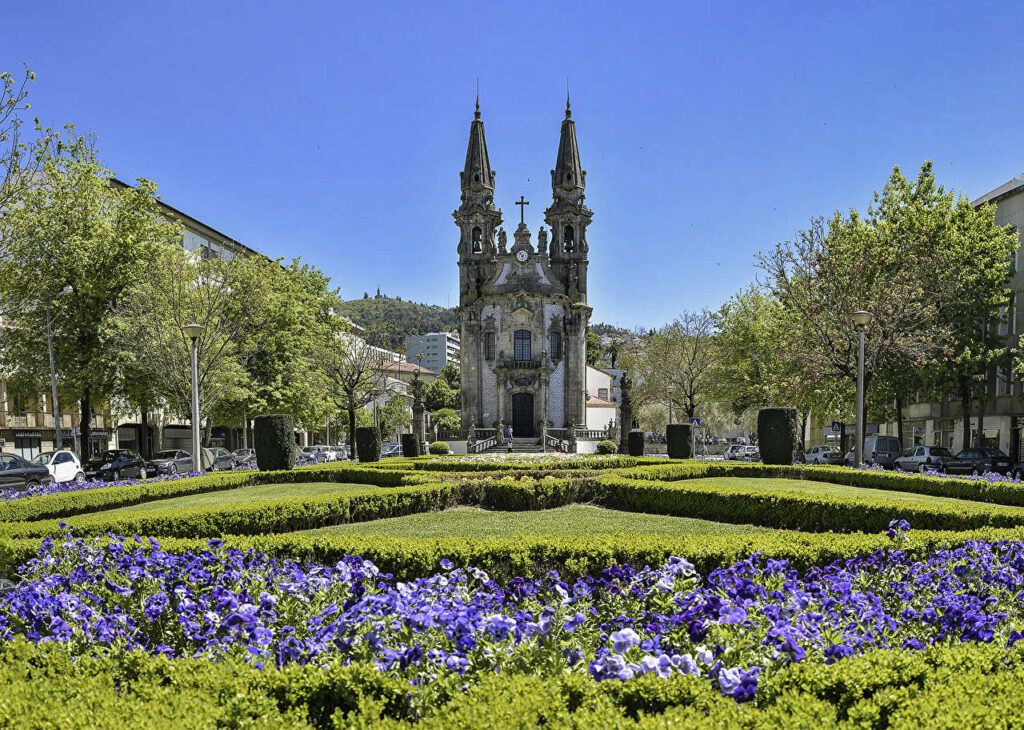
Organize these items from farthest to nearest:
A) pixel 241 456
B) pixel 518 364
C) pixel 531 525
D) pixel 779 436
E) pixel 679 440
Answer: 1. pixel 518 364
2. pixel 241 456
3. pixel 679 440
4. pixel 779 436
5. pixel 531 525

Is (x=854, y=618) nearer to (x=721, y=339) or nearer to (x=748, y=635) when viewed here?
(x=748, y=635)

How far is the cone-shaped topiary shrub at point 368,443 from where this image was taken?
2608cm

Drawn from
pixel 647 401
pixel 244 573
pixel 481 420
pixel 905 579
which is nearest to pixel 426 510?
pixel 244 573

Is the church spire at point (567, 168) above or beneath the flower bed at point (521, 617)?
above

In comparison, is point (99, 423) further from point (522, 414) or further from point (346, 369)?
point (522, 414)

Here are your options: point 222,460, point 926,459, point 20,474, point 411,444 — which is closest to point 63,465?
point 20,474

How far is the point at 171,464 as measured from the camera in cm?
2644

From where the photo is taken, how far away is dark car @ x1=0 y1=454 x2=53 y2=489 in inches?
738

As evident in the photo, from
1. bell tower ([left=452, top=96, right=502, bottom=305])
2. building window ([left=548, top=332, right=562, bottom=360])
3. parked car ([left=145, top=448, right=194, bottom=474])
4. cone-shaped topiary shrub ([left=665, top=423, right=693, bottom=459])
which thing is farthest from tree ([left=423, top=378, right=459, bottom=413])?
cone-shaped topiary shrub ([left=665, top=423, right=693, bottom=459])

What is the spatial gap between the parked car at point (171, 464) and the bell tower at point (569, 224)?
30.5 meters

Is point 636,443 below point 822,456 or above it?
above

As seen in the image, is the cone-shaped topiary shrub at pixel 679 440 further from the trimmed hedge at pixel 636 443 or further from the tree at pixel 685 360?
the tree at pixel 685 360

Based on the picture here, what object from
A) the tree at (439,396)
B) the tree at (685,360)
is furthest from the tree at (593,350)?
the tree at (685,360)

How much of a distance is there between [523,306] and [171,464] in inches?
1102
